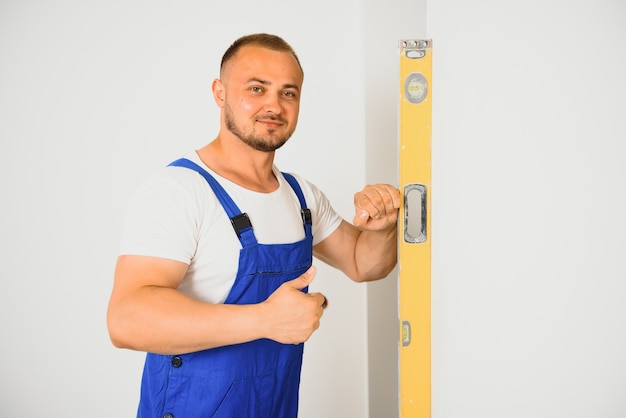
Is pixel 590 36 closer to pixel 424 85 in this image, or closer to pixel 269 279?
pixel 424 85

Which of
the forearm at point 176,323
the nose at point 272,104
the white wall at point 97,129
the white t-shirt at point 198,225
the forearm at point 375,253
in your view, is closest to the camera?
the forearm at point 176,323

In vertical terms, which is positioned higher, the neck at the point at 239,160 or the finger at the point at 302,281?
the neck at the point at 239,160

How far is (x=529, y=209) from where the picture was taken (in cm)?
94

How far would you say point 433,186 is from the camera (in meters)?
1.17

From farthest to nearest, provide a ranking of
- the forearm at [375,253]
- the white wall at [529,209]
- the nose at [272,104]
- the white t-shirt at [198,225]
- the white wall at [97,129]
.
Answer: the white wall at [97,129], the forearm at [375,253], the nose at [272,104], the white t-shirt at [198,225], the white wall at [529,209]

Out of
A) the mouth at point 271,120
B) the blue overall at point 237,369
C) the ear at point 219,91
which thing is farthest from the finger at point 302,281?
the ear at point 219,91

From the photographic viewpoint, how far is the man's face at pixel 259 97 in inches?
55.2

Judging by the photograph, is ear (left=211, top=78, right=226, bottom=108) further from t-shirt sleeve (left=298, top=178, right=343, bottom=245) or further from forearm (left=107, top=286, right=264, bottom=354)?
forearm (left=107, top=286, right=264, bottom=354)

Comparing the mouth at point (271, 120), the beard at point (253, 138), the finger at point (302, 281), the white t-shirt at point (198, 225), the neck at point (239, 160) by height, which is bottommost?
the finger at point (302, 281)

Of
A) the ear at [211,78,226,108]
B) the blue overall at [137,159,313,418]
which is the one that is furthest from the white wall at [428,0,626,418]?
the ear at [211,78,226,108]

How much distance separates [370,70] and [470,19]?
1.10m

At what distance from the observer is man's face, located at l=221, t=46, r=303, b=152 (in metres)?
1.40

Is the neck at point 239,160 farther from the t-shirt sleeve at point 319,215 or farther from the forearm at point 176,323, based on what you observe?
the forearm at point 176,323

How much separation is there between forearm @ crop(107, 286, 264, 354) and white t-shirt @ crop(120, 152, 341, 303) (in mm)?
121
